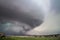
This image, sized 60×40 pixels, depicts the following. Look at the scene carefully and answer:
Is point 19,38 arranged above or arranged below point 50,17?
below

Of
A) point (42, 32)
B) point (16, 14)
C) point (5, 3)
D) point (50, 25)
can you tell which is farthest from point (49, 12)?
point (5, 3)

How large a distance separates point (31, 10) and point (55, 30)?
0.42m

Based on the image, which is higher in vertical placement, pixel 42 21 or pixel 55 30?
pixel 42 21

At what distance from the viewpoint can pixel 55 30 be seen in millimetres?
1697

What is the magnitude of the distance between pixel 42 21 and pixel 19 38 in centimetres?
38

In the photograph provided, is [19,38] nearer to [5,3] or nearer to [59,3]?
[5,3]

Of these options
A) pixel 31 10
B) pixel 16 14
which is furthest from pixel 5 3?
pixel 31 10

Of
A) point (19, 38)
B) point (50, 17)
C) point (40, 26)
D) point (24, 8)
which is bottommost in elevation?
point (19, 38)

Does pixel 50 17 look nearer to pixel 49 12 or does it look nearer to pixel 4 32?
pixel 49 12

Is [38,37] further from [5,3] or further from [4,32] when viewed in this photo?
[5,3]

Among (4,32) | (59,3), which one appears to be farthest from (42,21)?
(4,32)

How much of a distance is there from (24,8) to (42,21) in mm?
296

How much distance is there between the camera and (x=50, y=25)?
1705mm

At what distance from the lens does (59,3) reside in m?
1.74
